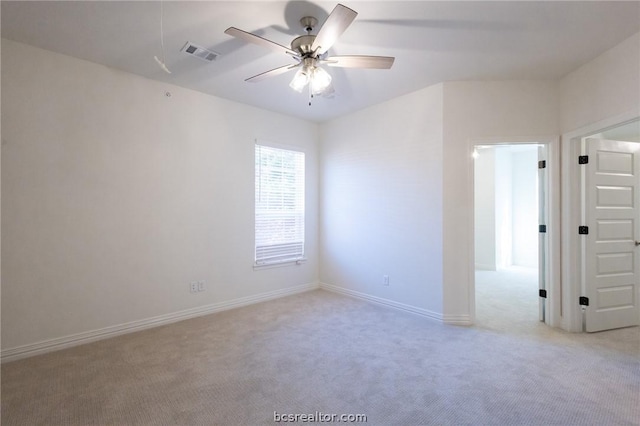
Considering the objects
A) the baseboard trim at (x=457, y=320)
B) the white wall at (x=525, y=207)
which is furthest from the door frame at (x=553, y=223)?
the white wall at (x=525, y=207)

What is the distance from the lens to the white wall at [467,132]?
3330mm

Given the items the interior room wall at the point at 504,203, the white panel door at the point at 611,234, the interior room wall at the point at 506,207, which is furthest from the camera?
the interior room wall at the point at 504,203

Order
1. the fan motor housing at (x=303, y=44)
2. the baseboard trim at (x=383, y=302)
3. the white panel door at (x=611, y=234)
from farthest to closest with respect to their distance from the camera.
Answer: the baseboard trim at (x=383, y=302)
the white panel door at (x=611, y=234)
the fan motor housing at (x=303, y=44)

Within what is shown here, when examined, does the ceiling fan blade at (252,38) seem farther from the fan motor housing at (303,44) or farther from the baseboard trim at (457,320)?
the baseboard trim at (457,320)

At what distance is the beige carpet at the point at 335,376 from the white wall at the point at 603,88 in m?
2.19

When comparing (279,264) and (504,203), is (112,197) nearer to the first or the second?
(279,264)

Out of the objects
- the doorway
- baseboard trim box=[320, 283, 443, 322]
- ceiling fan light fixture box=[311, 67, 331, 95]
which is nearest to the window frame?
baseboard trim box=[320, 283, 443, 322]

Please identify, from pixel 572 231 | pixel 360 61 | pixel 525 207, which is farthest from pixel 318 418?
pixel 525 207

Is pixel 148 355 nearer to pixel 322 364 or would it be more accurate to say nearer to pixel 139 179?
pixel 322 364

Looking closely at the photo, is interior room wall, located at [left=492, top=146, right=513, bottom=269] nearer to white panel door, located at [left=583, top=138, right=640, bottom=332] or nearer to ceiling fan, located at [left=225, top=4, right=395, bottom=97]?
white panel door, located at [left=583, top=138, right=640, bottom=332]

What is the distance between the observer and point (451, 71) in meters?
3.17

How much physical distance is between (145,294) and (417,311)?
3.16 metres

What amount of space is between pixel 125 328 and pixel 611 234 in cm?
528

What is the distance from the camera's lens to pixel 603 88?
9.26 ft
